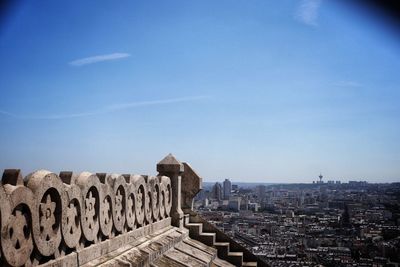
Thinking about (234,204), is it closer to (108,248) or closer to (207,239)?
(207,239)

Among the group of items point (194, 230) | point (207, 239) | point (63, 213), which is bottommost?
point (207, 239)

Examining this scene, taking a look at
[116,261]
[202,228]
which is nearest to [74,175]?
[116,261]

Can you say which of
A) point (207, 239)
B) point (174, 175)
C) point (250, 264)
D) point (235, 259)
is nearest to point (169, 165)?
point (174, 175)

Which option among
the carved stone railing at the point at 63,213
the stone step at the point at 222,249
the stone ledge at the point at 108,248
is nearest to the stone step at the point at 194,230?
the stone step at the point at 222,249

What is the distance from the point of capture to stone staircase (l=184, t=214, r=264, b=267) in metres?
9.55

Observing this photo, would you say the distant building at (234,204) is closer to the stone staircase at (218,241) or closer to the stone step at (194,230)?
the stone staircase at (218,241)

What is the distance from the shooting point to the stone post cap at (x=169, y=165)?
9211mm

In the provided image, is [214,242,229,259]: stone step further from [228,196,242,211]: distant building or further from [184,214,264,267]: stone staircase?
[228,196,242,211]: distant building

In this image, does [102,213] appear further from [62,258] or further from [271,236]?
[271,236]

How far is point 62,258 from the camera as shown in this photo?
429cm

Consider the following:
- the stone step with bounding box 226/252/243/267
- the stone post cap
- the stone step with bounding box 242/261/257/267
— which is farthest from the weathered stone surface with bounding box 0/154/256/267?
the stone step with bounding box 242/261/257/267

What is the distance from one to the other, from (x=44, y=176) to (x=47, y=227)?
0.47m

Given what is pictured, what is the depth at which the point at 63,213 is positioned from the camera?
439 centimetres

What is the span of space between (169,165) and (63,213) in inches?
192
